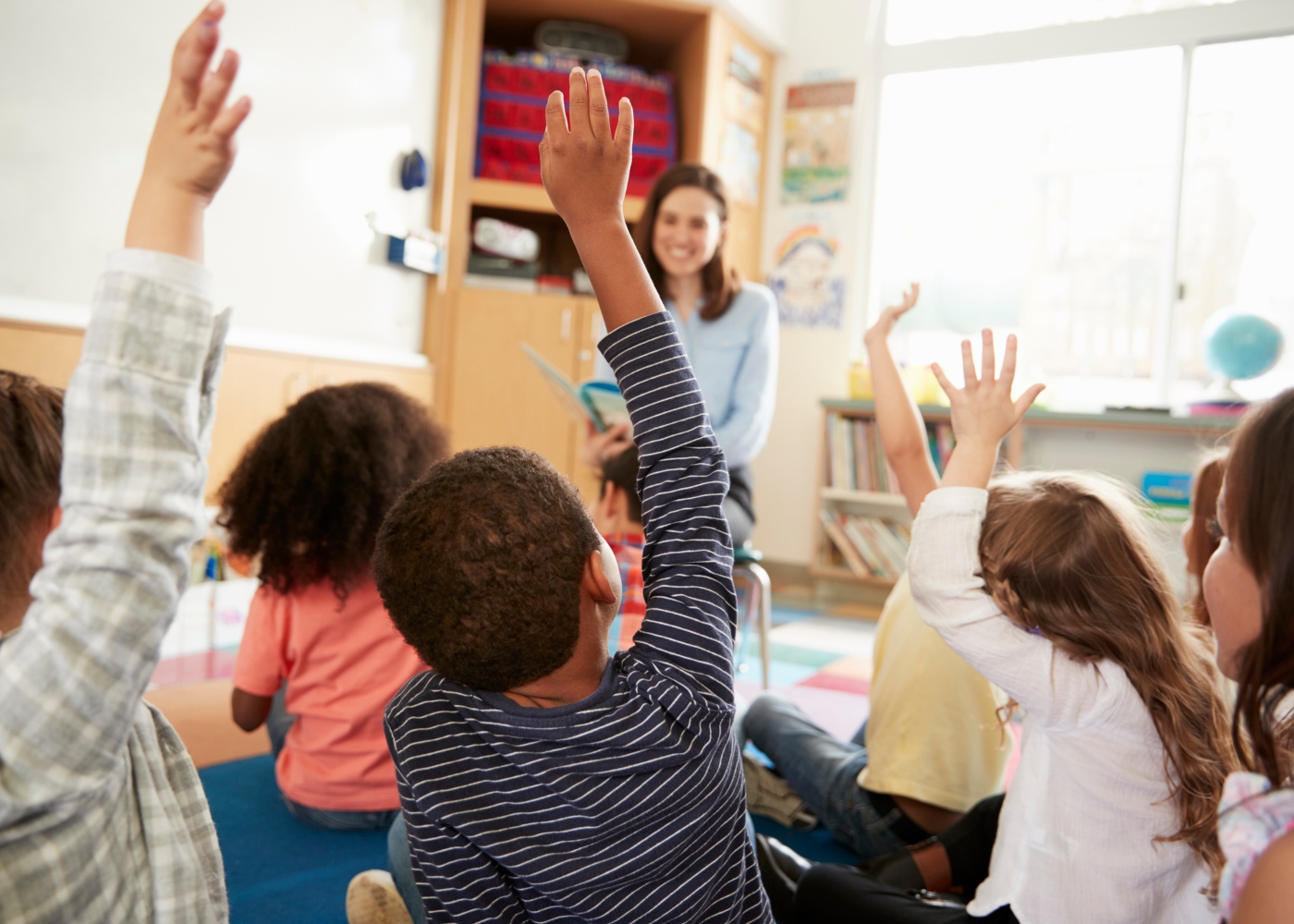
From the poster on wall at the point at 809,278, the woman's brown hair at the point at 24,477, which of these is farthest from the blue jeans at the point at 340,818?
the poster on wall at the point at 809,278

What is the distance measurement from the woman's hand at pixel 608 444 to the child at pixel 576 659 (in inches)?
47.0

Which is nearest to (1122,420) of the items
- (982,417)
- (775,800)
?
(775,800)

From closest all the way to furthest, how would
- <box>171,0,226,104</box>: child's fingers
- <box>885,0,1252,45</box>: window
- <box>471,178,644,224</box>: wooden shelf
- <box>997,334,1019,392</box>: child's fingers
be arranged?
<box>171,0,226,104</box>: child's fingers, <box>997,334,1019,392</box>: child's fingers, <box>471,178,644,224</box>: wooden shelf, <box>885,0,1252,45</box>: window

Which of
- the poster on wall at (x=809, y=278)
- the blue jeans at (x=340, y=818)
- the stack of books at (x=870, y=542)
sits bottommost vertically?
the blue jeans at (x=340, y=818)

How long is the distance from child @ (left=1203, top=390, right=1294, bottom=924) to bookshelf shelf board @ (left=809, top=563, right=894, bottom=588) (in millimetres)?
3086

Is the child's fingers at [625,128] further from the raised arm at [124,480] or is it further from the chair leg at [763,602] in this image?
the chair leg at [763,602]

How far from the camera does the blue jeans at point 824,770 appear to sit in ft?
4.80

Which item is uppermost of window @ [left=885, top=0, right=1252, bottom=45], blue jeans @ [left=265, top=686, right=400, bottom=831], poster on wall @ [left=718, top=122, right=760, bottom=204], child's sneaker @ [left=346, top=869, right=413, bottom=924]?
window @ [left=885, top=0, right=1252, bottom=45]

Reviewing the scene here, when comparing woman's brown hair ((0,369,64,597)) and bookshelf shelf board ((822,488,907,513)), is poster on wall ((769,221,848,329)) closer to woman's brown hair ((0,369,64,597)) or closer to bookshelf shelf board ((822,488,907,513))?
bookshelf shelf board ((822,488,907,513))

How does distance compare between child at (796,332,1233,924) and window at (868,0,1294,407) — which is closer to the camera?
child at (796,332,1233,924)

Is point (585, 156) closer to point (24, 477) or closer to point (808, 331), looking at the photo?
point (24, 477)

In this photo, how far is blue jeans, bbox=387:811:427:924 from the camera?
3.64 feet

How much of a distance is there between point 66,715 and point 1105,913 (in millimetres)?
942

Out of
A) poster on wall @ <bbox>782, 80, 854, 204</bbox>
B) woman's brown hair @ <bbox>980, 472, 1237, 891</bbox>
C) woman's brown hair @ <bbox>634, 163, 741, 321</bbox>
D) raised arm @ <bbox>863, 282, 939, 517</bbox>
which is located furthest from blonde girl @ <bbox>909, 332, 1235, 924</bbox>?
poster on wall @ <bbox>782, 80, 854, 204</bbox>
